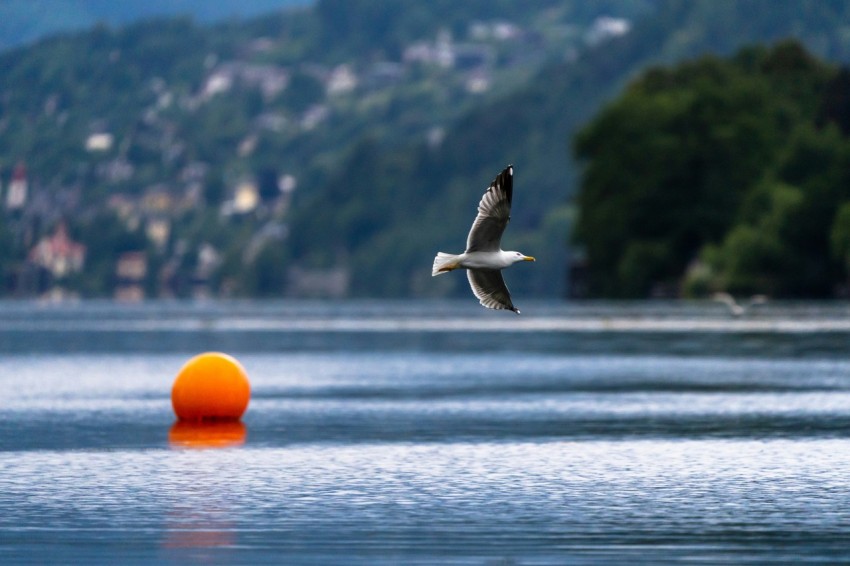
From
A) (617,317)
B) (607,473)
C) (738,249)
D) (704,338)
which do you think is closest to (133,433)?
(607,473)

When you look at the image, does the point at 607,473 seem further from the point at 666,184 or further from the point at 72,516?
the point at 666,184

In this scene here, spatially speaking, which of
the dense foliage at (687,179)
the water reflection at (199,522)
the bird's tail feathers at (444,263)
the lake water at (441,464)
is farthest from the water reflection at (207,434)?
the dense foliage at (687,179)

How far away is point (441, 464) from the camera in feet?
116

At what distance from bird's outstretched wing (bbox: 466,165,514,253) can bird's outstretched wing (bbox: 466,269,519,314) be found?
0.64m

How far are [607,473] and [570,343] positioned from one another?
214 ft

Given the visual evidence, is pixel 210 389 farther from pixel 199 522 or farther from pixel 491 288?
pixel 199 522

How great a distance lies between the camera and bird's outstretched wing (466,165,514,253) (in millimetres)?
29656

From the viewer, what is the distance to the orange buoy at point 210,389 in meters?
46.5

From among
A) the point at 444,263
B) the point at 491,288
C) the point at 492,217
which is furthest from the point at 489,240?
the point at 491,288

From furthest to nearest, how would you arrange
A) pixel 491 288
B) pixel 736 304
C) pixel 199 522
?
pixel 736 304 < pixel 491 288 < pixel 199 522

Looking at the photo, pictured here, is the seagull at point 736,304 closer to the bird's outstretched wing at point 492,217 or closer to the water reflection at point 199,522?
the water reflection at point 199,522

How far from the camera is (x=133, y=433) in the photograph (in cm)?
4328

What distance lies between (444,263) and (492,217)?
3.10 ft

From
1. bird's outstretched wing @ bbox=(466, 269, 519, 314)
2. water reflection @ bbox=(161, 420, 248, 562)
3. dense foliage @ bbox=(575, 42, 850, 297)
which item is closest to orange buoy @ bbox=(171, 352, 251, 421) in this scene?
water reflection @ bbox=(161, 420, 248, 562)
